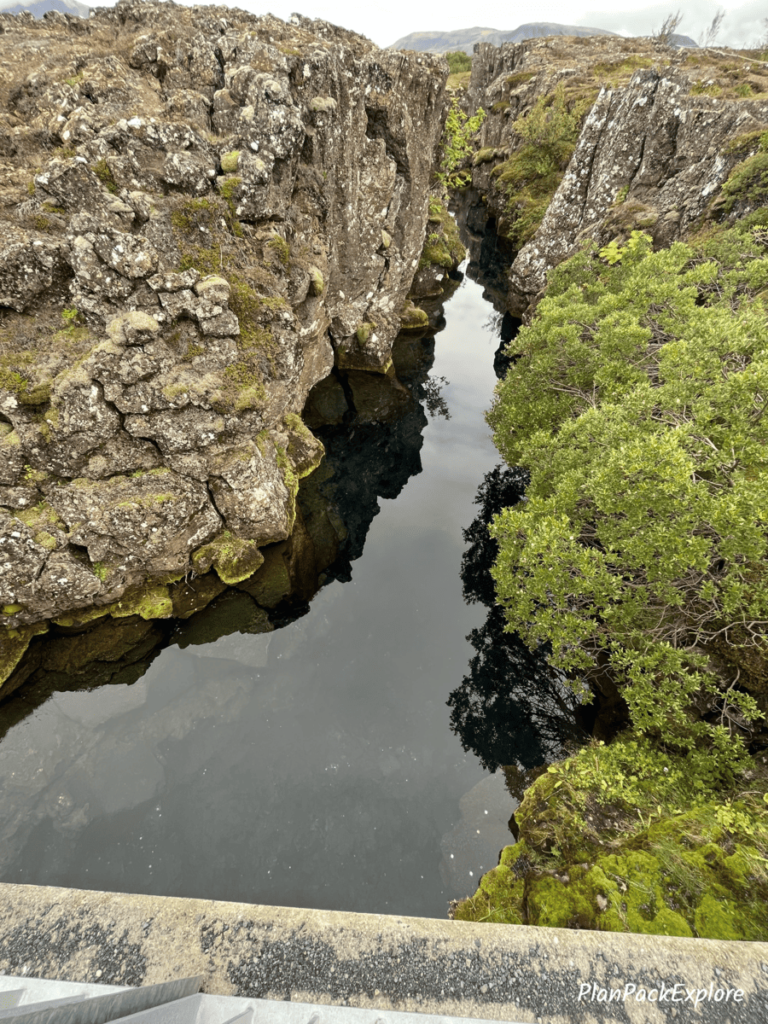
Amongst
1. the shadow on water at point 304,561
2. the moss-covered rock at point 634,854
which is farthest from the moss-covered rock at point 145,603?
the moss-covered rock at point 634,854

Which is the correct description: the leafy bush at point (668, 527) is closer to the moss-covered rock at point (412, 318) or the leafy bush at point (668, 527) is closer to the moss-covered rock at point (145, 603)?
the moss-covered rock at point (145, 603)

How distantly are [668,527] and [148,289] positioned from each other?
58.6 feet

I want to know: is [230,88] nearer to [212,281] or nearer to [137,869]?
[212,281]

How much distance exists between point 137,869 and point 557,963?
12.0 meters

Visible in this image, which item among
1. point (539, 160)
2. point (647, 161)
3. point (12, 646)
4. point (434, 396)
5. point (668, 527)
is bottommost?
point (12, 646)

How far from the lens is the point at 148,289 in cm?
1527

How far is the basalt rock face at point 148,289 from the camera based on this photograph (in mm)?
14305

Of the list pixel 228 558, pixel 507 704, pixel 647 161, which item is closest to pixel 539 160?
pixel 647 161

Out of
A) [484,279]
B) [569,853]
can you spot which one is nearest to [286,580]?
[569,853]

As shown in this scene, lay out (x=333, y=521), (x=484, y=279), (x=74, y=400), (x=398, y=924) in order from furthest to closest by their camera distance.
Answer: (x=484, y=279) → (x=333, y=521) → (x=74, y=400) → (x=398, y=924)

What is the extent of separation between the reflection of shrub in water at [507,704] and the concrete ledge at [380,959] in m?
9.77

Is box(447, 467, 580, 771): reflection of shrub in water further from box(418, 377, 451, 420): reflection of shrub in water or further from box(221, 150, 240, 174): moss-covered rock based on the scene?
box(221, 150, 240, 174): moss-covered rock

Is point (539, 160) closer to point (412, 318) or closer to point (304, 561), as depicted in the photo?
point (412, 318)

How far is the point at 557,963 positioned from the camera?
552 centimetres
